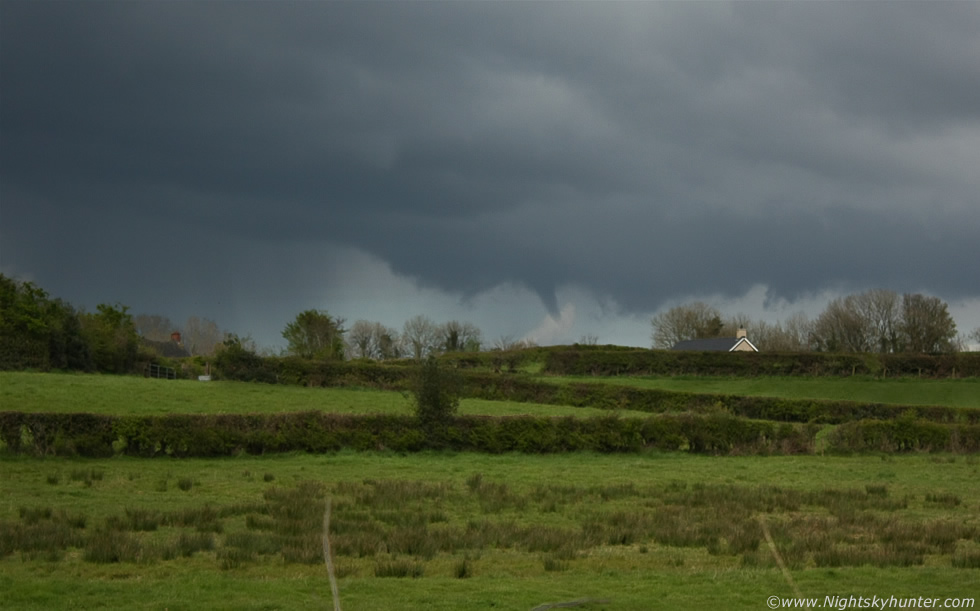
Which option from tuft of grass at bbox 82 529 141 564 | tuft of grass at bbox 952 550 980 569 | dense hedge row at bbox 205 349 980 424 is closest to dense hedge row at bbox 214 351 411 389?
dense hedge row at bbox 205 349 980 424

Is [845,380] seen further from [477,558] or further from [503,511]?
[477,558]

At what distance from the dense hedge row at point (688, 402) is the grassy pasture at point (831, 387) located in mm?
3482

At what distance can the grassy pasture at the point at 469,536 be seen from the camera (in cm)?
1133

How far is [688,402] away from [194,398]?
89.7ft

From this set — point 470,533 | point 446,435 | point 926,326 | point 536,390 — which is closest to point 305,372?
point 536,390

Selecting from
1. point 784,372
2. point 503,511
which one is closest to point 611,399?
point 784,372

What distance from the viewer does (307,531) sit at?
52.8 feet

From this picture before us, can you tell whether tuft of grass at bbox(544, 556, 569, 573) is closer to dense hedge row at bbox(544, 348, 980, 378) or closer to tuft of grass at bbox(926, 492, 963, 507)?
tuft of grass at bbox(926, 492, 963, 507)

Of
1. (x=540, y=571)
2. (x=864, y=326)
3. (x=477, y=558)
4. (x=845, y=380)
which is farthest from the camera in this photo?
(x=864, y=326)

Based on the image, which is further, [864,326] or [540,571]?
[864,326]

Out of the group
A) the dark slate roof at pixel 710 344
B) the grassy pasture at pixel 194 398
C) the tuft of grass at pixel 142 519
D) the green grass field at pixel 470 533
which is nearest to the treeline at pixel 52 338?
the grassy pasture at pixel 194 398

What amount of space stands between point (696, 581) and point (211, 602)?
21.2 feet

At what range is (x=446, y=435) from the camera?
3525 centimetres

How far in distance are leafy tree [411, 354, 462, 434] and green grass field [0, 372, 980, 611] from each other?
12.3 ft
